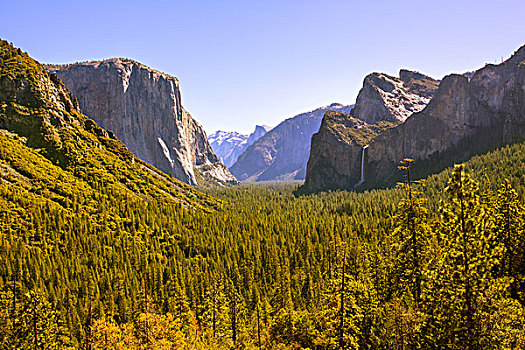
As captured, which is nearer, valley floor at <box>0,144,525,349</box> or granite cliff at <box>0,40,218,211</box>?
valley floor at <box>0,144,525,349</box>

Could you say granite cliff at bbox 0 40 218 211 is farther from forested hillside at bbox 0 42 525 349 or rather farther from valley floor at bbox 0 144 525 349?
valley floor at bbox 0 144 525 349

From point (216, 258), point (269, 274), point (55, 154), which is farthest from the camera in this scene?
point (55, 154)

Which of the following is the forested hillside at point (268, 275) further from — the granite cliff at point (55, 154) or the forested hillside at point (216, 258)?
the granite cliff at point (55, 154)

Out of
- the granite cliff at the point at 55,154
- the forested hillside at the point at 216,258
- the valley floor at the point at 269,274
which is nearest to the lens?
the valley floor at the point at 269,274

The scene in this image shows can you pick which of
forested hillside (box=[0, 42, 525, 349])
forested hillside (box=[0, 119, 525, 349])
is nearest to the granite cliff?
forested hillside (box=[0, 42, 525, 349])

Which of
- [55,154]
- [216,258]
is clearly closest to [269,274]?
A: [216,258]

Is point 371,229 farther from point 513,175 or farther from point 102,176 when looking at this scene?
point 102,176

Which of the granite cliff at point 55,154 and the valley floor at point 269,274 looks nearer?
the valley floor at point 269,274

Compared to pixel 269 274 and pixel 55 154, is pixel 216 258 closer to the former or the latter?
pixel 269 274

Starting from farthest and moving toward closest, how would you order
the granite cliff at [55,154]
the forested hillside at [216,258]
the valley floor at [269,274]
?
the granite cliff at [55,154]
the forested hillside at [216,258]
the valley floor at [269,274]

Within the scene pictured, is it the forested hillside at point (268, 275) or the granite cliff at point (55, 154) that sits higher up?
the granite cliff at point (55, 154)

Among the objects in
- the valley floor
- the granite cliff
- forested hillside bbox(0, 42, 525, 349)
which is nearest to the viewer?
the valley floor

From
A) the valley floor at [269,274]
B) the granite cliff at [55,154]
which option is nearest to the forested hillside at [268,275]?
the valley floor at [269,274]

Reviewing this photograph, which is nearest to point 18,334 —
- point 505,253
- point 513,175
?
point 505,253
